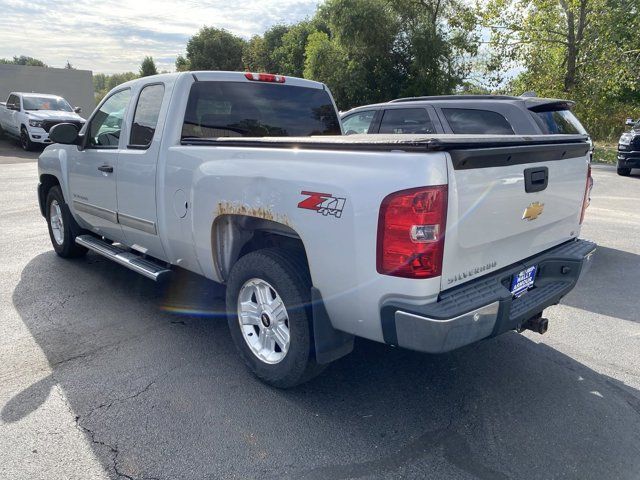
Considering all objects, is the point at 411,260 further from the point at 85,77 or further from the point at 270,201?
the point at 85,77

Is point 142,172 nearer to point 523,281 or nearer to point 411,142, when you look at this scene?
point 411,142

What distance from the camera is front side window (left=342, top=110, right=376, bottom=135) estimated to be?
286 inches

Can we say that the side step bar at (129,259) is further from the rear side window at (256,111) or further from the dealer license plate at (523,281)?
the dealer license plate at (523,281)

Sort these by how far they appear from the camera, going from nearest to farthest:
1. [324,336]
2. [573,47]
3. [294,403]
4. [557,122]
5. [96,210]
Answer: [324,336], [294,403], [96,210], [557,122], [573,47]

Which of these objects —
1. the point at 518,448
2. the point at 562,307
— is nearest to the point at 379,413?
the point at 518,448

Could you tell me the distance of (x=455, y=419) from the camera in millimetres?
2943

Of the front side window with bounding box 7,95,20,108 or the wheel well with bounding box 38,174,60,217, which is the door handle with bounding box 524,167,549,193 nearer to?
the wheel well with bounding box 38,174,60,217

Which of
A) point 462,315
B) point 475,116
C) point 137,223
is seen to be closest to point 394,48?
point 475,116

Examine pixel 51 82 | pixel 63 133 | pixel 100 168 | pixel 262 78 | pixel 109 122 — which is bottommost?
pixel 100 168

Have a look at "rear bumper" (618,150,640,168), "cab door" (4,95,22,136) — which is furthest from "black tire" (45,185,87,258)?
"cab door" (4,95,22,136)

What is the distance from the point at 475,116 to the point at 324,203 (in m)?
4.25

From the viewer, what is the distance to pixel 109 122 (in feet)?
15.6

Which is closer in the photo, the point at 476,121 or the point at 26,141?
the point at 476,121

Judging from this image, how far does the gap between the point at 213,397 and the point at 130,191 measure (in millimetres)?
2025
